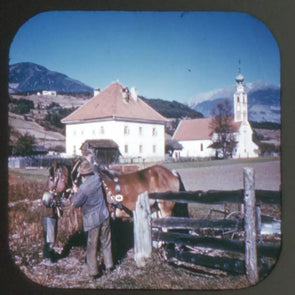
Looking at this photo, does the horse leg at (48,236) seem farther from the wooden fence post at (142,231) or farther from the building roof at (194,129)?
the building roof at (194,129)

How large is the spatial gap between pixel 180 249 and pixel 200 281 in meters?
0.32

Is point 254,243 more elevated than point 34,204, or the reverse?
point 34,204

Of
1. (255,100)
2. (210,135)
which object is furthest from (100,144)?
(255,100)

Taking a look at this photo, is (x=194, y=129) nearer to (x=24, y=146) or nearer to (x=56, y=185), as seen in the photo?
(x=56, y=185)

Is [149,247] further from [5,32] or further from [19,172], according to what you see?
[5,32]

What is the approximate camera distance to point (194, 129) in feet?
10.6

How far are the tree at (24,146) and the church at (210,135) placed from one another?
131 centimetres

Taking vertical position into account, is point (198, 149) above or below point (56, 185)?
above

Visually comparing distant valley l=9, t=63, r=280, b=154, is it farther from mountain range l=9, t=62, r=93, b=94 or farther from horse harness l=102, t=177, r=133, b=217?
horse harness l=102, t=177, r=133, b=217

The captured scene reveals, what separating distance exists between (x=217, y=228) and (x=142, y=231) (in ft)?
2.18

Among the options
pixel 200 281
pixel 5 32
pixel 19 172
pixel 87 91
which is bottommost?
pixel 200 281

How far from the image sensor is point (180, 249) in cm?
323

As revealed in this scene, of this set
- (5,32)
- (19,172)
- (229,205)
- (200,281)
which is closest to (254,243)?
(229,205)

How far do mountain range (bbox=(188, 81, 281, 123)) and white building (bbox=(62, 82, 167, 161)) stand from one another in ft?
1.27
